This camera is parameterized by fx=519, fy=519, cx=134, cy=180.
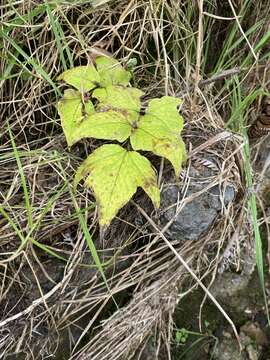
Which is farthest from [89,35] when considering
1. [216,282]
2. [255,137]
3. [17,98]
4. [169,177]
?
[216,282]

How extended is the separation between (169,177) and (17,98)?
0.41 meters

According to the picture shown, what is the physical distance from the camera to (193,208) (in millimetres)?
1206

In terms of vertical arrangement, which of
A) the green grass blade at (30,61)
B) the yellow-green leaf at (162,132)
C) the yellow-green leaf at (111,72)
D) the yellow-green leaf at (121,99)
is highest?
the green grass blade at (30,61)

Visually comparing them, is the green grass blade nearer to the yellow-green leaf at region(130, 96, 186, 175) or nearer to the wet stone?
the yellow-green leaf at region(130, 96, 186, 175)

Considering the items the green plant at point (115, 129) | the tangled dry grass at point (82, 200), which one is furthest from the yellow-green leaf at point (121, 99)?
the tangled dry grass at point (82, 200)

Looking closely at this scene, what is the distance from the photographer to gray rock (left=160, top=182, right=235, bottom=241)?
1190mm

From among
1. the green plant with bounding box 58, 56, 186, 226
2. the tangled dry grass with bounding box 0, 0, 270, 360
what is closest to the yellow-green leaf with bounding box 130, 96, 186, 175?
the green plant with bounding box 58, 56, 186, 226

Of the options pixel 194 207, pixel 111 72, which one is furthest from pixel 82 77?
pixel 194 207

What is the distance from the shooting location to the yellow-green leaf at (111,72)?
1.20m

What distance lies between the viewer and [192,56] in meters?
1.35

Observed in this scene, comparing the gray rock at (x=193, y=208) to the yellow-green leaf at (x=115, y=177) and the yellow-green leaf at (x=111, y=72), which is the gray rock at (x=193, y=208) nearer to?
the yellow-green leaf at (x=115, y=177)

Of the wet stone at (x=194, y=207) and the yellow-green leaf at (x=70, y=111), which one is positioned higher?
the yellow-green leaf at (x=70, y=111)

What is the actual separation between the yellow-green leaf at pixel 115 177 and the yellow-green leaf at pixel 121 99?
0.31ft

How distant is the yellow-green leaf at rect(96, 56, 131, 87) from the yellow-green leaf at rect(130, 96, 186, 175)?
0.11 metres
